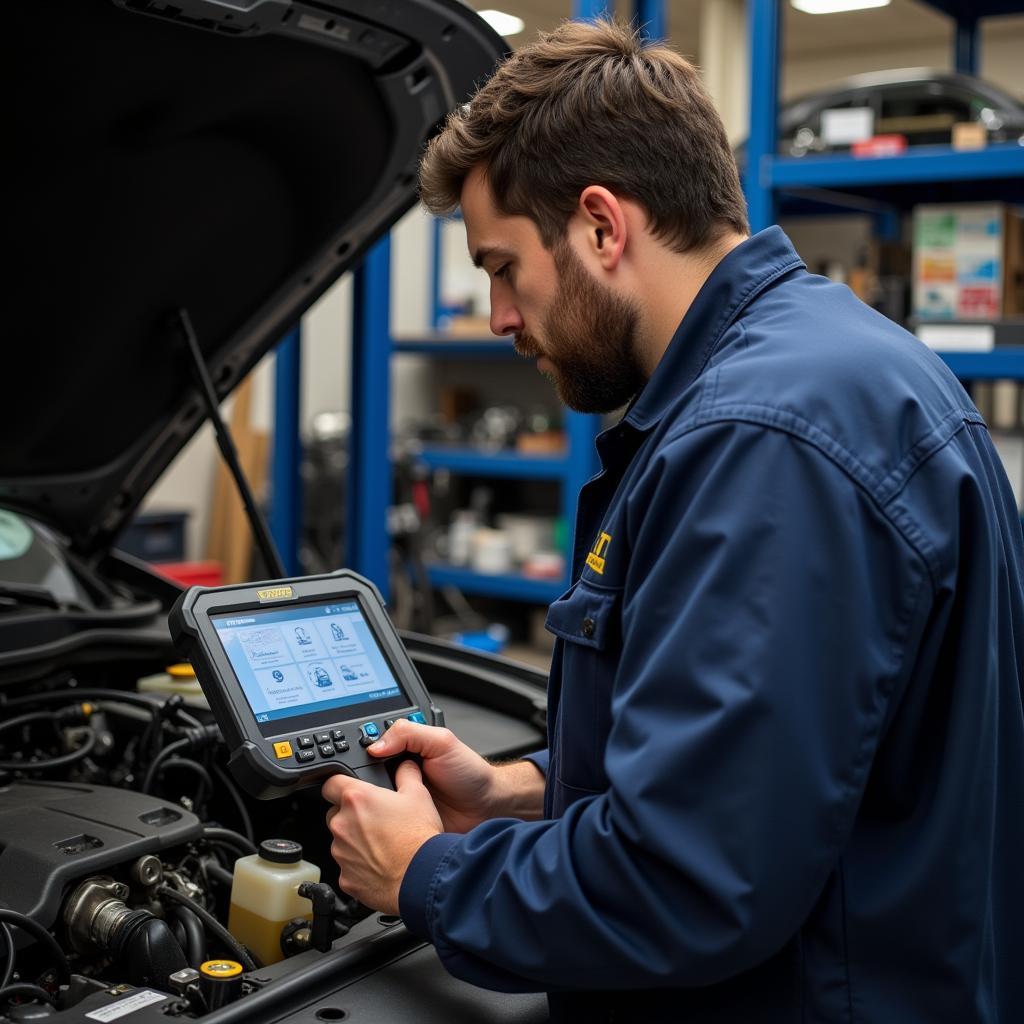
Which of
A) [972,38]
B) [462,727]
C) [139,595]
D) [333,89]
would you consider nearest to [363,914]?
[462,727]

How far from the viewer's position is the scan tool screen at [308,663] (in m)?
1.04

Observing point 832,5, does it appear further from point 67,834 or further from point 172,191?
point 67,834

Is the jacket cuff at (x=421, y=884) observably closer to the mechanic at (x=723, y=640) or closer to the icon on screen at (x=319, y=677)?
the mechanic at (x=723, y=640)

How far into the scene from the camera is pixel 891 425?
0.79 m

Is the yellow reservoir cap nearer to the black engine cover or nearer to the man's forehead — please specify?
the black engine cover

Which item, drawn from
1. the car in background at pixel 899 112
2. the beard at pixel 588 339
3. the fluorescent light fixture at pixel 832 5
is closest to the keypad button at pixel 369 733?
the beard at pixel 588 339

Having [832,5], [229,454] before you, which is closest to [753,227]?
[229,454]

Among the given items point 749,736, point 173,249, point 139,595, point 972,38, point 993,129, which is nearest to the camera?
point 749,736

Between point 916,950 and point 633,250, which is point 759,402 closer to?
point 633,250

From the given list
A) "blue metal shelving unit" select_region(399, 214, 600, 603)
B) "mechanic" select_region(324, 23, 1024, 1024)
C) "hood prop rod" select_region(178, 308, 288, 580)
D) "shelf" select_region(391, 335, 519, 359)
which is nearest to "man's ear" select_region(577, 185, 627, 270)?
"mechanic" select_region(324, 23, 1024, 1024)

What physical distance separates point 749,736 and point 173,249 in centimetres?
112

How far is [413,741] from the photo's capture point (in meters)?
1.08

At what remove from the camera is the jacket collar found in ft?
3.01

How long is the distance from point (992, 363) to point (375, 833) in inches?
88.9
